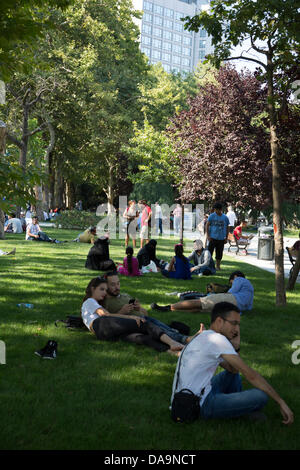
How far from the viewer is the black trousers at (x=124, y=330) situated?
6640 millimetres

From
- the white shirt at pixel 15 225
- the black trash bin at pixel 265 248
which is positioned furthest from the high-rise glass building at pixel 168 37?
the black trash bin at pixel 265 248

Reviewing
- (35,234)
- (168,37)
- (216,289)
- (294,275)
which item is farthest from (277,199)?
(168,37)

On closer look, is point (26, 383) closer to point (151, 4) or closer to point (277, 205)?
point (277, 205)

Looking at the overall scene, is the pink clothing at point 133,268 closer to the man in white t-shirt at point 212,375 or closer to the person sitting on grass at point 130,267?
the person sitting on grass at point 130,267

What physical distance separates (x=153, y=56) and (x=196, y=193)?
475ft

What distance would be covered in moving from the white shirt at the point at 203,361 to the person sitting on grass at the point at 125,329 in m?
1.93

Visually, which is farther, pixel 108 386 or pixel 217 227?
pixel 217 227

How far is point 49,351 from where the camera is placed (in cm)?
595

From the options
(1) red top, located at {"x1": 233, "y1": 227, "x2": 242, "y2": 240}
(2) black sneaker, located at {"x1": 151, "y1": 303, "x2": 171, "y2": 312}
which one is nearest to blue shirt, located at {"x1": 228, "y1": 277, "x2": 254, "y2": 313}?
(2) black sneaker, located at {"x1": 151, "y1": 303, "x2": 171, "y2": 312}

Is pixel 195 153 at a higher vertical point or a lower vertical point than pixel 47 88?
lower

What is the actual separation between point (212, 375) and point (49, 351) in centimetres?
235

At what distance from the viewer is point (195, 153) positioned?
2175 centimetres

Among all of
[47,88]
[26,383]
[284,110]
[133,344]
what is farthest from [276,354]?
[47,88]

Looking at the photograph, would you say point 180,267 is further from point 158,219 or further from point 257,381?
point 158,219
